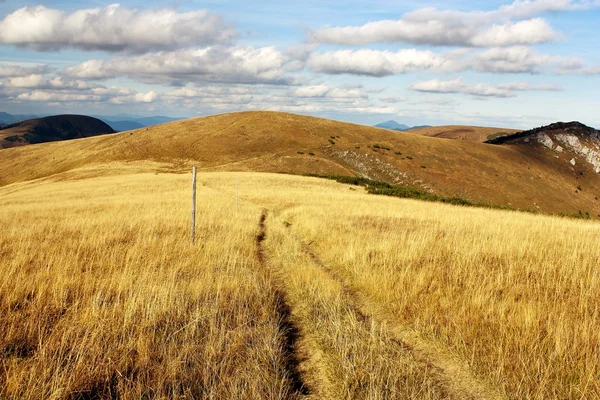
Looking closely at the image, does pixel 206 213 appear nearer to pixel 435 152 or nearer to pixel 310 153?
pixel 310 153

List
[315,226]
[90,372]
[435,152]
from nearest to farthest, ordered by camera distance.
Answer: [90,372], [315,226], [435,152]

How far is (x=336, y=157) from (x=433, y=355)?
72.5 m

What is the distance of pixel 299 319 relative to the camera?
625 centimetres

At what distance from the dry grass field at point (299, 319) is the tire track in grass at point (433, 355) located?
0.02m

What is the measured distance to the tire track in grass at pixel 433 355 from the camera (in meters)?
4.34

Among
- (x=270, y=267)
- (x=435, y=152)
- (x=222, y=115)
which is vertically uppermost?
(x=222, y=115)

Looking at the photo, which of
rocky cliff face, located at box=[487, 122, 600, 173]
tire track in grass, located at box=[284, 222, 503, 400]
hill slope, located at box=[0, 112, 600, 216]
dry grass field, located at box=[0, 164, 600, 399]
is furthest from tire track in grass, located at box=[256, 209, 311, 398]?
rocky cliff face, located at box=[487, 122, 600, 173]

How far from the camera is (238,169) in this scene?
67938 millimetres

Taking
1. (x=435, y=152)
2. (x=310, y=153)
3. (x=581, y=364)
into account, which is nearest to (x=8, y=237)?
(x=581, y=364)

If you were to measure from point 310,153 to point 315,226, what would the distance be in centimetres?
6388

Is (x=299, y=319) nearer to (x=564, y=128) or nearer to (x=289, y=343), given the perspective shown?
(x=289, y=343)

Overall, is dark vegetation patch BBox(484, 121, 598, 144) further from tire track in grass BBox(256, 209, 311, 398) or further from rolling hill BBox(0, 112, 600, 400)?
tire track in grass BBox(256, 209, 311, 398)

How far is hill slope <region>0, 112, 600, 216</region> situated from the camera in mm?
69875

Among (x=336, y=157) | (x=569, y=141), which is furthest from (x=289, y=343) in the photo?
(x=569, y=141)
